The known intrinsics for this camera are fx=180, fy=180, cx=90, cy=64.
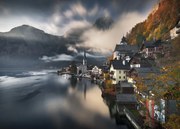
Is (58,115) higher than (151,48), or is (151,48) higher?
(151,48)

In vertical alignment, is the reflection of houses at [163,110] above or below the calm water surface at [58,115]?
above

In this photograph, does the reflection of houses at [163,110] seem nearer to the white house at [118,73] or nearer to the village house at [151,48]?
the white house at [118,73]

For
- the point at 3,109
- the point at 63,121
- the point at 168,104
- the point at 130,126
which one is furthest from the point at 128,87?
the point at 3,109

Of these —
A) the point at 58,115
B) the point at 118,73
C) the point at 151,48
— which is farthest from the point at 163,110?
the point at 151,48

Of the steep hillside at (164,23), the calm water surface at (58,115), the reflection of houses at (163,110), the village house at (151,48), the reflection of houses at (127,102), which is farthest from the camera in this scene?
the steep hillside at (164,23)

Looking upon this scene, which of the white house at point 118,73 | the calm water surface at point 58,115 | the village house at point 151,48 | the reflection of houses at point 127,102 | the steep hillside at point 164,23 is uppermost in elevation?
the steep hillside at point 164,23

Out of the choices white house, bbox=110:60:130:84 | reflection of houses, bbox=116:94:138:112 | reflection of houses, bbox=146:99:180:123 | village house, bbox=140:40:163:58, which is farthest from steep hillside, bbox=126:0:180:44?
reflection of houses, bbox=146:99:180:123

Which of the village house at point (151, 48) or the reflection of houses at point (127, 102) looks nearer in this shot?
the reflection of houses at point (127, 102)

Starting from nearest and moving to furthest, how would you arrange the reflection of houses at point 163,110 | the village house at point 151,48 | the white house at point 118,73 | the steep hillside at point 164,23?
the reflection of houses at point 163,110, the white house at point 118,73, the village house at point 151,48, the steep hillside at point 164,23

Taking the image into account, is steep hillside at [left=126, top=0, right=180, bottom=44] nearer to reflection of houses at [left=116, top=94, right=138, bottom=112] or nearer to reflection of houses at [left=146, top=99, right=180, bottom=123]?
reflection of houses at [left=116, top=94, right=138, bottom=112]

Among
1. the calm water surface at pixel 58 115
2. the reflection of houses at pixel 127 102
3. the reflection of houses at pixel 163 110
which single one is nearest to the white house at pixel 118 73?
the calm water surface at pixel 58 115

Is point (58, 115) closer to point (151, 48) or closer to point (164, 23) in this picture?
point (151, 48)

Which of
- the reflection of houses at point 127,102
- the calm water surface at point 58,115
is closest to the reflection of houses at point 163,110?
the calm water surface at point 58,115

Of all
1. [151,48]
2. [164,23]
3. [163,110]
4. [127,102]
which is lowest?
[127,102]
